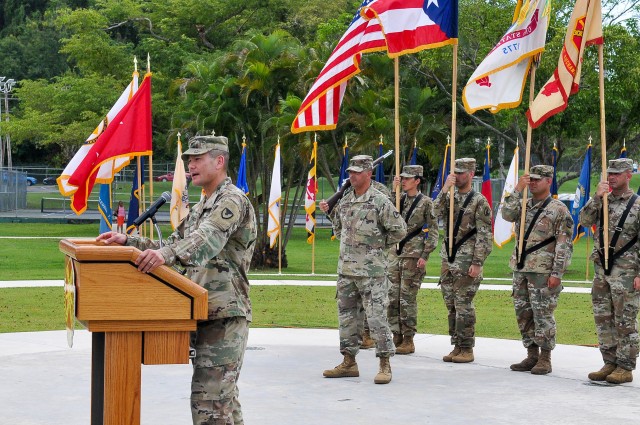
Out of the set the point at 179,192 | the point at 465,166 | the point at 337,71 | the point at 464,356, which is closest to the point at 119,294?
the point at 464,356

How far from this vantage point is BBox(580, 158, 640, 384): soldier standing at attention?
987 cm

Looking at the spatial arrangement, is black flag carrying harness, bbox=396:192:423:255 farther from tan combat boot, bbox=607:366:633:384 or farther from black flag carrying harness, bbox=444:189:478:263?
tan combat boot, bbox=607:366:633:384

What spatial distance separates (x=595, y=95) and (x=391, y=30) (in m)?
18.5

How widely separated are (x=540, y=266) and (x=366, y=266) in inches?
74.0

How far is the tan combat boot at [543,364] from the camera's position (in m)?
10.4

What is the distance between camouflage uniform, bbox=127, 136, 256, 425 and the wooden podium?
458 mm

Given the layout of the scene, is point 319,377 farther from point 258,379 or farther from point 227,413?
point 227,413

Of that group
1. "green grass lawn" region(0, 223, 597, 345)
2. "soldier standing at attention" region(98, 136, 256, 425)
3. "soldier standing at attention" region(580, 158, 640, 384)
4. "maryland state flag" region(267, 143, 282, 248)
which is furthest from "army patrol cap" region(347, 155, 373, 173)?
"maryland state flag" region(267, 143, 282, 248)

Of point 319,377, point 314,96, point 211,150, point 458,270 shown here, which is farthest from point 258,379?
point 211,150

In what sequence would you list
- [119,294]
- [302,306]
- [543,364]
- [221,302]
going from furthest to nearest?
[302,306] → [543,364] → [221,302] → [119,294]

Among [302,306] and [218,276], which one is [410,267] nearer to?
[302,306]

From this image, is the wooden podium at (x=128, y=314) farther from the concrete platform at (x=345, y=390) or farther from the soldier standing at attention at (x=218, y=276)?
the concrete platform at (x=345, y=390)

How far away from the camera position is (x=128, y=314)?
206 inches

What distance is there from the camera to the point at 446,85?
1471 inches
